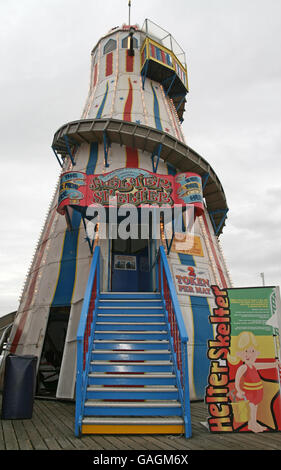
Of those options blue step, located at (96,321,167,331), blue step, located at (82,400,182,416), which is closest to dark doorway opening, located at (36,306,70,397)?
blue step, located at (96,321,167,331)

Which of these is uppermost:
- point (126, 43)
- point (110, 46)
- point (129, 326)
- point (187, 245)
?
point (110, 46)

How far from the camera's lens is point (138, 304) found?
285 inches

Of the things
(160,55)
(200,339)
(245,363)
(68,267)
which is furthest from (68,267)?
(160,55)

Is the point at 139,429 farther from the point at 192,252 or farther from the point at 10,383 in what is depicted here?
the point at 192,252

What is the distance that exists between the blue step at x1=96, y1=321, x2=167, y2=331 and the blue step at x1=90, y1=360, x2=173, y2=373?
3.10ft

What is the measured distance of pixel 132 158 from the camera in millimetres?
10398

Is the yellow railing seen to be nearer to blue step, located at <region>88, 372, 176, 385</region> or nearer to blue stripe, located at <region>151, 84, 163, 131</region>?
blue stripe, located at <region>151, 84, 163, 131</region>

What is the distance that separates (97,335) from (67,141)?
7293 mm

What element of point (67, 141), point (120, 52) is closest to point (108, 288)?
point (67, 141)

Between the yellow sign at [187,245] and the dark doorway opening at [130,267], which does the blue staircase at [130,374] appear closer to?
the yellow sign at [187,245]

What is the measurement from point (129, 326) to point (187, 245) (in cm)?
396

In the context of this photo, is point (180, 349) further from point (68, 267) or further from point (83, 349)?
point (68, 267)

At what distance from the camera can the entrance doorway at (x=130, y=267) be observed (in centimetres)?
997

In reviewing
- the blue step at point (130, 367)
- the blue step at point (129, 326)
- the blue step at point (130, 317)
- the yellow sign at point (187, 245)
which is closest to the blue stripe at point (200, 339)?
the yellow sign at point (187, 245)
